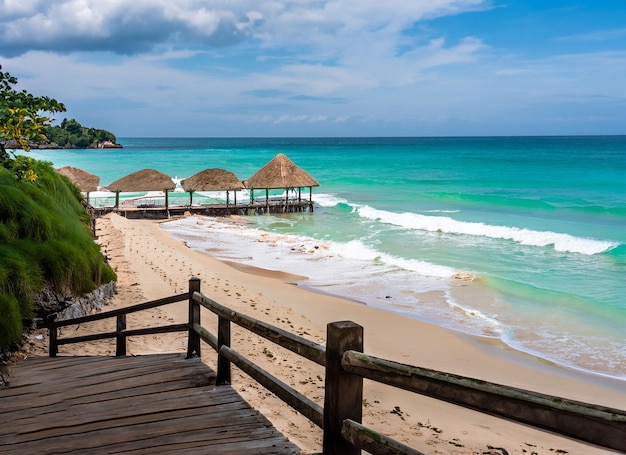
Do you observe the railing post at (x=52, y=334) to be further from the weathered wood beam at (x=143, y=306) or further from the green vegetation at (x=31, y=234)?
the green vegetation at (x=31, y=234)

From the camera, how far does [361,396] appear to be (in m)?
2.82

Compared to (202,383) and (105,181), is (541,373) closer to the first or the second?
(202,383)

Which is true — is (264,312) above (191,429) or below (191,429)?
below

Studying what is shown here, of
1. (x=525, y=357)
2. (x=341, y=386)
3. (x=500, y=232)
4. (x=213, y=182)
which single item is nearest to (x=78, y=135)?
(x=213, y=182)

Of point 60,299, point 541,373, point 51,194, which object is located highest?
point 51,194

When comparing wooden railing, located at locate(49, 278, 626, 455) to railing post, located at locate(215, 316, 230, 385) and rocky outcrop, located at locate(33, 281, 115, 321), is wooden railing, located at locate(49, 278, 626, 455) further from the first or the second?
rocky outcrop, located at locate(33, 281, 115, 321)

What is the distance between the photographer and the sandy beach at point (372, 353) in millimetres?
6465

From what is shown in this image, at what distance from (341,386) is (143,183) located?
31.5 m

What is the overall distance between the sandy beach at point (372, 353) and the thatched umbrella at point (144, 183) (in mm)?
16524

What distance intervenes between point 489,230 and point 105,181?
41.9 meters

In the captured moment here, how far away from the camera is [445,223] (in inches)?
1102

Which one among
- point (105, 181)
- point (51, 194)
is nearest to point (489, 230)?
point (51, 194)

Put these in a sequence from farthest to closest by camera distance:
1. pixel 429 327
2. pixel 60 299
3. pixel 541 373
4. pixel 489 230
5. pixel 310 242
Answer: pixel 489 230
pixel 310 242
pixel 429 327
pixel 541 373
pixel 60 299

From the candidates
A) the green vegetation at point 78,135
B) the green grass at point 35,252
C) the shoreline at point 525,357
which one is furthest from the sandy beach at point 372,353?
the green vegetation at point 78,135
